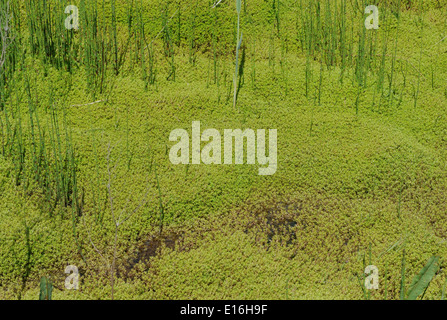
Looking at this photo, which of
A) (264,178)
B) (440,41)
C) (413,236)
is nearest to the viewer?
(413,236)

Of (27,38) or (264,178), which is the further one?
(27,38)

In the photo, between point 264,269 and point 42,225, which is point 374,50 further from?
point 42,225

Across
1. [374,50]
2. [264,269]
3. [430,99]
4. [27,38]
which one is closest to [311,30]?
[374,50]

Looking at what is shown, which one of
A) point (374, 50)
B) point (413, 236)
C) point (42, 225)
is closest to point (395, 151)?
point (413, 236)

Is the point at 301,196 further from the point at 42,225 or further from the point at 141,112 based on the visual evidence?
the point at 42,225

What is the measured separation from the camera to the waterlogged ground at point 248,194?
332 centimetres

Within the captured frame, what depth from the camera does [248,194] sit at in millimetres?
3830

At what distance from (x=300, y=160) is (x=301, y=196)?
0.37 meters

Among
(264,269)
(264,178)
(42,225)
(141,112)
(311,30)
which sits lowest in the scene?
(264,269)

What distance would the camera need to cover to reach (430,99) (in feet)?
14.8

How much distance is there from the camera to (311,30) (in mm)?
4688

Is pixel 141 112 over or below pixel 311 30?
below

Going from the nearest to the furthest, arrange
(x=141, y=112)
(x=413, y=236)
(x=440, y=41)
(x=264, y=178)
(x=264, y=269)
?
(x=264, y=269), (x=413, y=236), (x=264, y=178), (x=141, y=112), (x=440, y=41)

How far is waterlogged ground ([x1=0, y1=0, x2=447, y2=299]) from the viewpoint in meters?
3.32
